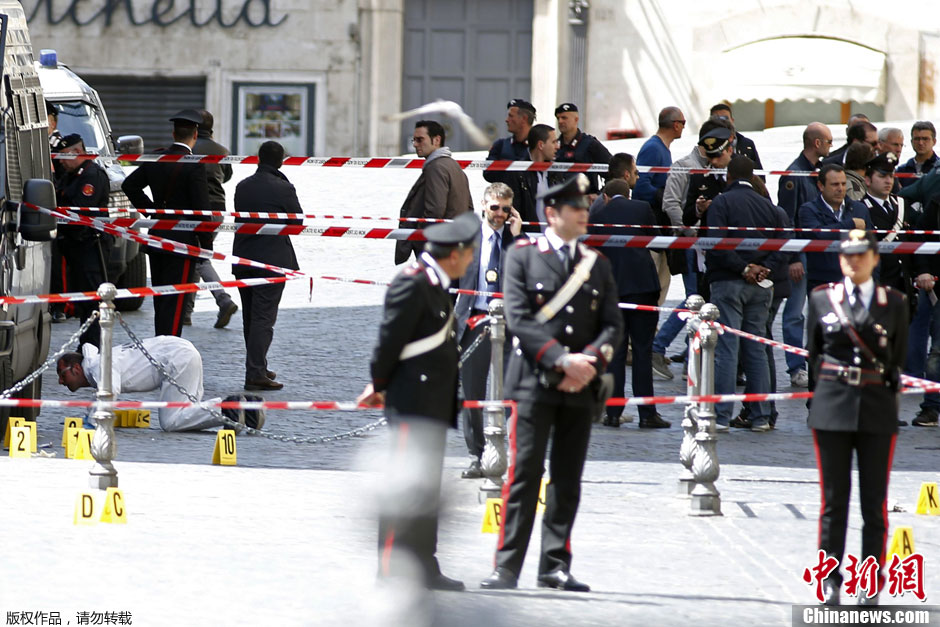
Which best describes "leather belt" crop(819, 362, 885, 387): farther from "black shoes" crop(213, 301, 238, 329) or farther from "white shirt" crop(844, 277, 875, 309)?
"black shoes" crop(213, 301, 238, 329)

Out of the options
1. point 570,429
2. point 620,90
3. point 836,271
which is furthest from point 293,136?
point 570,429

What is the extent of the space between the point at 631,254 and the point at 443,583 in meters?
5.23

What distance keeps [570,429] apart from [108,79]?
27.7 metres

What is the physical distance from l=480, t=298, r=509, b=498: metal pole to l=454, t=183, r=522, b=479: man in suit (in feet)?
1.29

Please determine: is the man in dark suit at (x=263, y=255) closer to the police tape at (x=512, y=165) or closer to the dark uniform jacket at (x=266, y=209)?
the dark uniform jacket at (x=266, y=209)

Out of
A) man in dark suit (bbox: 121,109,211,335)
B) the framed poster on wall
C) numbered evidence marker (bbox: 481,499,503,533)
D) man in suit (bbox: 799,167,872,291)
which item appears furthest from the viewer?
the framed poster on wall

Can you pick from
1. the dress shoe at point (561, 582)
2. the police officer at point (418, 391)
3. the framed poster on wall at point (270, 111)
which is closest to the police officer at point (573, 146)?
the police officer at point (418, 391)

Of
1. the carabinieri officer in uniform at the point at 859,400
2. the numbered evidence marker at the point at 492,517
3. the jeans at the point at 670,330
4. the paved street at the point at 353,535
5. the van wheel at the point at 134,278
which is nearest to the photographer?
the paved street at the point at 353,535

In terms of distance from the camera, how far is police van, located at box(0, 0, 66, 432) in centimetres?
995

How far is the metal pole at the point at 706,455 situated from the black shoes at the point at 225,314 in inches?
305

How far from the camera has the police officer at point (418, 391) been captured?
6.64 meters

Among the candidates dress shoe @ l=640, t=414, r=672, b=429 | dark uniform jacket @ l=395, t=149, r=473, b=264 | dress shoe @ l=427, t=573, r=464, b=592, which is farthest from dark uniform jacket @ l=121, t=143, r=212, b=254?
dress shoe @ l=427, t=573, r=464, b=592

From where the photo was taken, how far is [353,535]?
7867 mm

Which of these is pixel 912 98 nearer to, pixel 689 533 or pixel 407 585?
pixel 689 533
